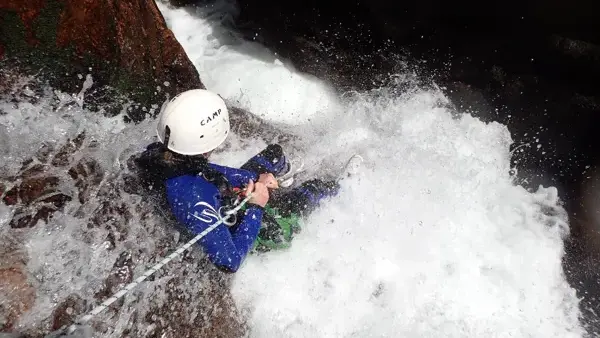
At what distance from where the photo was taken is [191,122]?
9.85 feet

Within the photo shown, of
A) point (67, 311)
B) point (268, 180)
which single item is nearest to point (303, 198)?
point (268, 180)

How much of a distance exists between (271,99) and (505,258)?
366 centimetres

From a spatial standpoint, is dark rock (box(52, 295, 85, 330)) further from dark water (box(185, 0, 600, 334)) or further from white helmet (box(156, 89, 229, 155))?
dark water (box(185, 0, 600, 334))

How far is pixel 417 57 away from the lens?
6125mm

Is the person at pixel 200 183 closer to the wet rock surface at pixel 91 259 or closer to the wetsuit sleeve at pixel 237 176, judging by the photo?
the wetsuit sleeve at pixel 237 176

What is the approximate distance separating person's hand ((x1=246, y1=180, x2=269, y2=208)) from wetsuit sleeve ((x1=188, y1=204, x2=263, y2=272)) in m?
0.20

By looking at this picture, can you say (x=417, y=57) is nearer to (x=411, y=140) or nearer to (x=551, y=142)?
(x=411, y=140)

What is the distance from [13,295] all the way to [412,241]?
12.1ft

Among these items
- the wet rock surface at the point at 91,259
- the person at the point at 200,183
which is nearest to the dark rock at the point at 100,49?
the wet rock surface at the point at 91,259

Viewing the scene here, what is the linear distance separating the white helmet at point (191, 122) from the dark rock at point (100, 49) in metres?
1.39

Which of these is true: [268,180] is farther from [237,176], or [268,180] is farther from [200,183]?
[200,183]

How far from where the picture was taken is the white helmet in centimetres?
300

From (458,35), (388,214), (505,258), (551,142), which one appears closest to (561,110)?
(551,142)

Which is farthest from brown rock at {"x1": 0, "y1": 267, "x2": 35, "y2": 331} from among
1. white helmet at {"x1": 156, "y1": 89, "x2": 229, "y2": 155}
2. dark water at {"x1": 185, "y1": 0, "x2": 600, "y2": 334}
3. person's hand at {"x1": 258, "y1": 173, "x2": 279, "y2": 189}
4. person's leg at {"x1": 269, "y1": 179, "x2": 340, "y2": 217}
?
dark water at {"x1": 185, "y1": 0, "x2": 600, "y2": 334}
